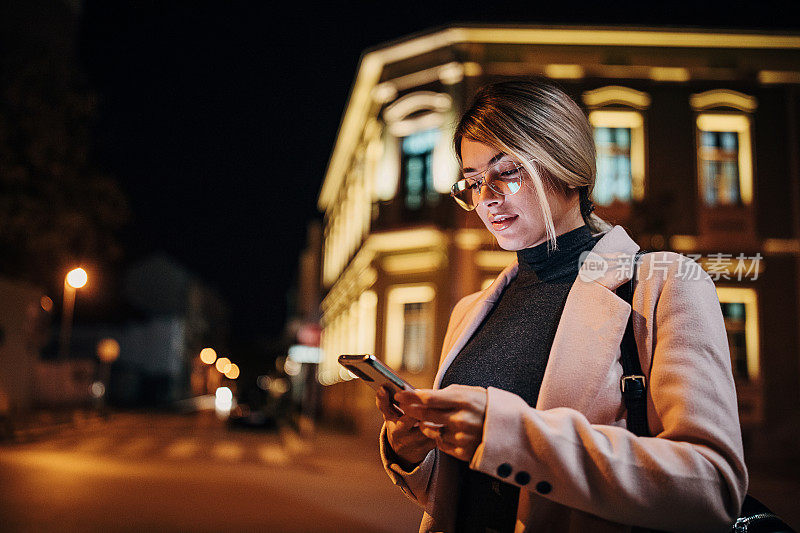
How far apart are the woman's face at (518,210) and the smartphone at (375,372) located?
58cm

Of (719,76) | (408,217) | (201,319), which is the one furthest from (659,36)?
(201,319)

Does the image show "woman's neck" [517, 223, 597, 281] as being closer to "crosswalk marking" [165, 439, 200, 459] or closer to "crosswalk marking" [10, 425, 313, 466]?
"crosswalk marking" [10, 425, 313, 466]

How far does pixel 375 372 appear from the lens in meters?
1.67

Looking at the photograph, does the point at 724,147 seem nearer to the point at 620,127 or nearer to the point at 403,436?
the point at 620,127

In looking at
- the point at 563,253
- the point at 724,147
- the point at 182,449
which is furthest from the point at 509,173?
the point at 724,147

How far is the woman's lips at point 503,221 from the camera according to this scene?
6.43 feet

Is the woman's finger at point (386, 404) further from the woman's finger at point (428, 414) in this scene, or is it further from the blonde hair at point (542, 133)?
the blonde hair at point (542, 133)

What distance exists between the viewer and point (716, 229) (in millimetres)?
17625

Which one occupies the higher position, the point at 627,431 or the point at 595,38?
the point at 595,38

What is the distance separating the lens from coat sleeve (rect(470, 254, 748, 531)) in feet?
4.55

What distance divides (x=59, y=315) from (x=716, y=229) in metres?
42.0

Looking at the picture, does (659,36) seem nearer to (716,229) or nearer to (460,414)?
(716,229)

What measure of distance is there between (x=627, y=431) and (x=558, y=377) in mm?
250

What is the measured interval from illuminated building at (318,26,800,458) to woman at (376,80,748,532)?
47.7ft
